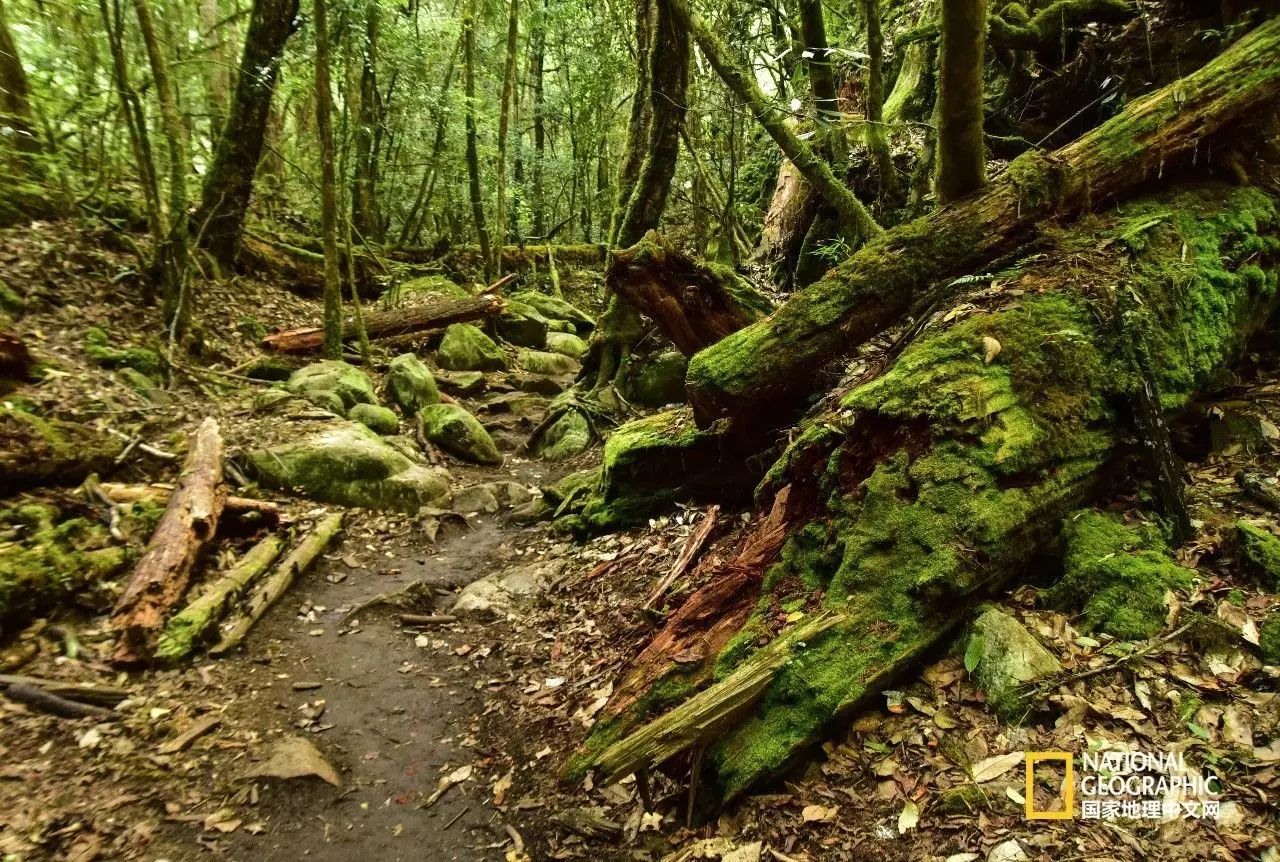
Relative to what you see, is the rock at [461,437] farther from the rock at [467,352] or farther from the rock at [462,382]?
the rock at [467,352]

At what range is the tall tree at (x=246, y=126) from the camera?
34.7ft

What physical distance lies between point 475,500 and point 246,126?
8180mm

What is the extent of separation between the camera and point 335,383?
9625 millimetres

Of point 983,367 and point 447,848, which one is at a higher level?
point 983,367

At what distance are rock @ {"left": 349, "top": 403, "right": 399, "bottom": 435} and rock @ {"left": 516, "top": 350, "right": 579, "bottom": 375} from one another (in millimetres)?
4755

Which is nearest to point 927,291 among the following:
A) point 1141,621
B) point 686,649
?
point 1141,621

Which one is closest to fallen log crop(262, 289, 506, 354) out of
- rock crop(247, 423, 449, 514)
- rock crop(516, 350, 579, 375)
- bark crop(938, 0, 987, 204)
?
rock crop(516, 350, 579, 375)

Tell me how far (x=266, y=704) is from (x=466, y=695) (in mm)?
1354

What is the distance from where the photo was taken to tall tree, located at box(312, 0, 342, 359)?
30.6 ft

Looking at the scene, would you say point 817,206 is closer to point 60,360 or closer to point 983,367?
point 983,367

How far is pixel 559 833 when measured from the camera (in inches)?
130

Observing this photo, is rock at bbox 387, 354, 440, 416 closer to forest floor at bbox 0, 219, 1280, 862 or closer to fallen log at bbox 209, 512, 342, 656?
fallen log at bbox 209, 512, 342, 656

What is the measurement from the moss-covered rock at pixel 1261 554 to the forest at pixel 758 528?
0.02 metres

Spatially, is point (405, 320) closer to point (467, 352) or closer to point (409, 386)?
point (467, 352)
